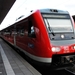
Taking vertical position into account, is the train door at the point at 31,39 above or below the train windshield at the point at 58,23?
below

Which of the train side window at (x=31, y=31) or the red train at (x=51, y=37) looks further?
the train side window at (x=31, y=31)

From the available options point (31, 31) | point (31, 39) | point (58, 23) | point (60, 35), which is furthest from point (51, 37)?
point (31, 31)

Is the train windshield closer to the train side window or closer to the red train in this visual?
the red train

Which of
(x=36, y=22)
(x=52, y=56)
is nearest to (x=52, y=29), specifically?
(x=36, y=22)

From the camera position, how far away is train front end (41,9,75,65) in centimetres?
632

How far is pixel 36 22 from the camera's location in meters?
6.90

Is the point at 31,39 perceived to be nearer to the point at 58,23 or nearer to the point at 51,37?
the point at 51,37

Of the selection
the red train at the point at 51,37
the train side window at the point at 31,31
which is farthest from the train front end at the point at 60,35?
the train side window at the point at 31,31

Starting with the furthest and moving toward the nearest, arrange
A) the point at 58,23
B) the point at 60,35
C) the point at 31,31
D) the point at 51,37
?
1. the point at 31,31
2. the point at 58,23
3. the point at 60,35
4. the point at 51,37

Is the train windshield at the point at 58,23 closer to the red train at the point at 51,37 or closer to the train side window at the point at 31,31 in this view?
→ the red train at the point at 51,37

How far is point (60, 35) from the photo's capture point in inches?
266

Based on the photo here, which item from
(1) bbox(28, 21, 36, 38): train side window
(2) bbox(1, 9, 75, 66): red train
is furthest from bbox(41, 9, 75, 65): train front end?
(1) bbox(28, 21, 36, 38): train side window

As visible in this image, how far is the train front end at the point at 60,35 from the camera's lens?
6316 millimetres

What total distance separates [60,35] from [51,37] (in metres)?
0.43
